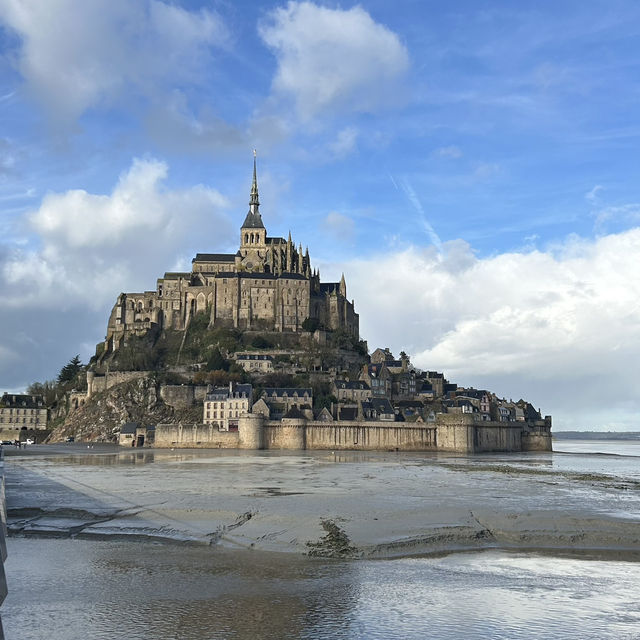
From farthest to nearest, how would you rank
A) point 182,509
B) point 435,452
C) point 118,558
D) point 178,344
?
point 178,344
point 435,452
point 182,509
point 118,558

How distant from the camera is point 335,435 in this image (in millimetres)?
67438

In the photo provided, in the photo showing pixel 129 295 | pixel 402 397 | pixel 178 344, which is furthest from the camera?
pixel 129 295

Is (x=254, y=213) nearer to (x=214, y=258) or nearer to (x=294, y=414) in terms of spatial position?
(x=214, y=258)

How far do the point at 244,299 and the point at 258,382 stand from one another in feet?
55.3

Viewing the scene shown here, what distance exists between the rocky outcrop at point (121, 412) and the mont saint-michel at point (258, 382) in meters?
0.15

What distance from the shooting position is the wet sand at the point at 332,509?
1897 cm

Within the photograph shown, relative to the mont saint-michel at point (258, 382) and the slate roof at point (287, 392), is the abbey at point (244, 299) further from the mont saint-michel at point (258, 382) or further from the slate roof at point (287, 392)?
the slate roof at point (287, 392)

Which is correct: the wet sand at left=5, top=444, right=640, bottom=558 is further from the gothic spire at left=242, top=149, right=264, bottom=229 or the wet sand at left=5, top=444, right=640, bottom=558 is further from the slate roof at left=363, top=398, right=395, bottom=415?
the gothic spire at left=242, top=149, right=264, bottom=229

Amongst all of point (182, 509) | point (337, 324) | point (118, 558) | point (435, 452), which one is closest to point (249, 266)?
point (337, 324)

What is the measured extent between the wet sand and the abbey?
50.9m

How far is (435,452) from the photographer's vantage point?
6669 cm

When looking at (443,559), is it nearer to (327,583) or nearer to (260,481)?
(327,583)

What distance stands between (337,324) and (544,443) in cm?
3014

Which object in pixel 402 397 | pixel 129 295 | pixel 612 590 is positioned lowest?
pixel 612 590
